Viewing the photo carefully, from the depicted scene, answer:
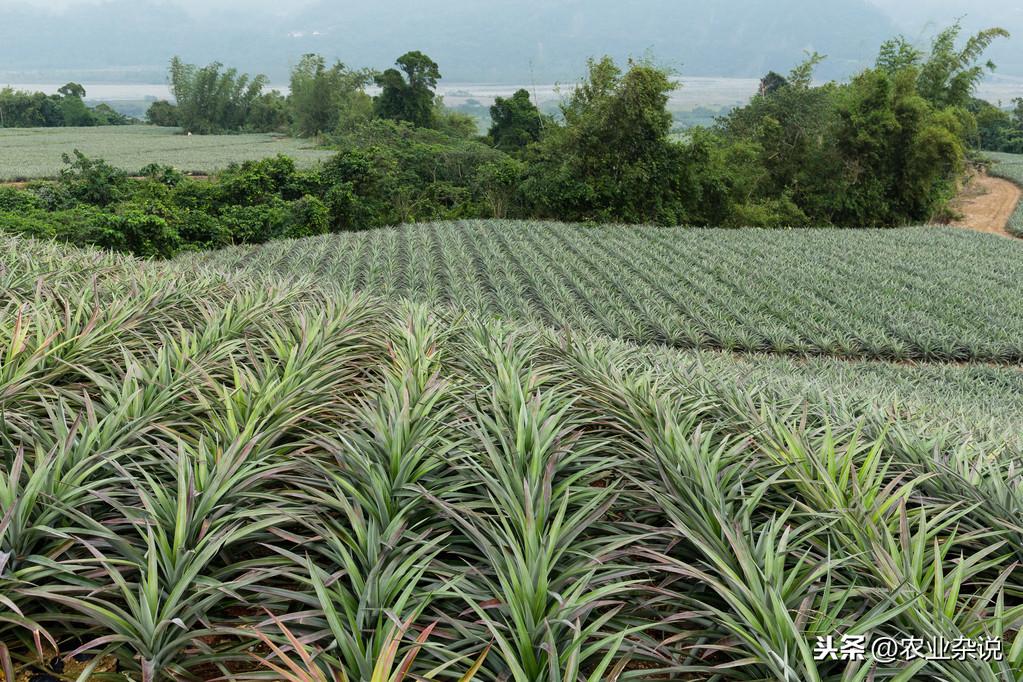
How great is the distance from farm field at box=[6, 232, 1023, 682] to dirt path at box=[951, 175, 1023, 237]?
20022 mm

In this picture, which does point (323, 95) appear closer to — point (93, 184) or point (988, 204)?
point (93, 184)

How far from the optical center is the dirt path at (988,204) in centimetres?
1961

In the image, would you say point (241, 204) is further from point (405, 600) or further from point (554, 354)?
point (405, 600)

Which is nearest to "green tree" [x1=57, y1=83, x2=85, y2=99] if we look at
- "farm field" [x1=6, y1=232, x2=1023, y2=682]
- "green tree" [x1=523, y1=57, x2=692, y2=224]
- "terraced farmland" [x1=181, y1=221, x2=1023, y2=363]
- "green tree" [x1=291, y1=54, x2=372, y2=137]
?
"green tree" [x1=291, y1=54, x2=372, y2=137]

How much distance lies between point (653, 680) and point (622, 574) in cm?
23

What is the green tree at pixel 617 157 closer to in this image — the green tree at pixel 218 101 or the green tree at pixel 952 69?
the green tree at pixel 952 69

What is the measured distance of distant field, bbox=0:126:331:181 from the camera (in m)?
24.4

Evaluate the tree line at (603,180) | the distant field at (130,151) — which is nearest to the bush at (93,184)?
the tree line at (603,180)

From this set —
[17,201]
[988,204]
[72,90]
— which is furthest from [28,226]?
[72,90]

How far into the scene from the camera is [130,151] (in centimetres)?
3247

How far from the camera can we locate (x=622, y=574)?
1.45m

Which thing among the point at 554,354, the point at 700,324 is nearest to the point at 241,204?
the point at 700,324

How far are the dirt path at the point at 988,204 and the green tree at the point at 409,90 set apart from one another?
2819 centimetres

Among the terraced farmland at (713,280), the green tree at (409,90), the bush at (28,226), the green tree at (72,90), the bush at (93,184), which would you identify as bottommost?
the terraced farmland at (713,280)
